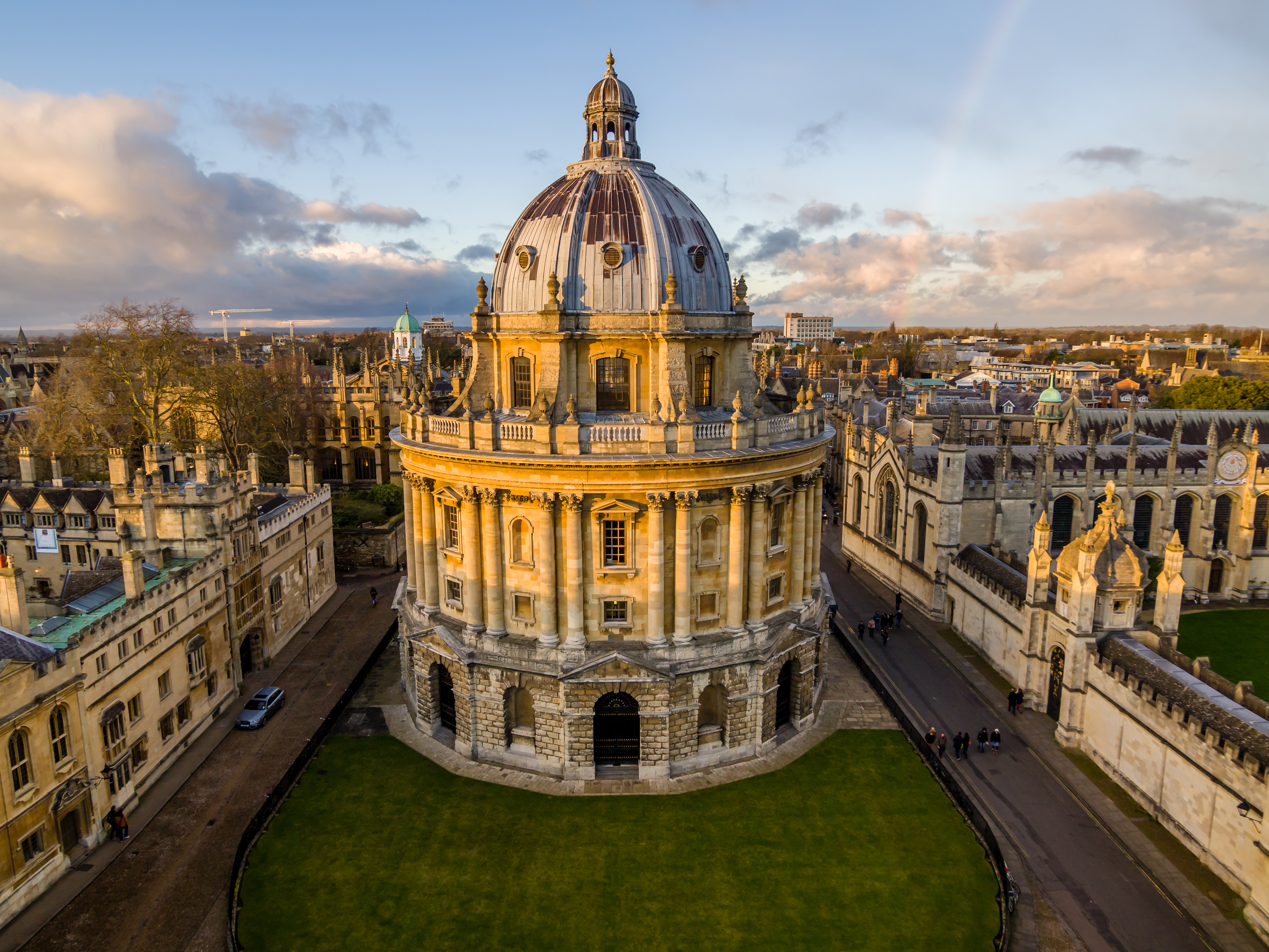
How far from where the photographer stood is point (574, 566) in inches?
1283

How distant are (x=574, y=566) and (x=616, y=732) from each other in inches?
308

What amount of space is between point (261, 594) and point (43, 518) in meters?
15.3

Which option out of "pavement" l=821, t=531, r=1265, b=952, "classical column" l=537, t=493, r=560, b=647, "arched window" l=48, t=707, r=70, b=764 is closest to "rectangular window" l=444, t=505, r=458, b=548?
"classical column" l=537, t=493, r=560, b=647

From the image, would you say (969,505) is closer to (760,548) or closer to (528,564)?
(760,548)

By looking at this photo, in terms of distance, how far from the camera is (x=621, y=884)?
90.5 feet

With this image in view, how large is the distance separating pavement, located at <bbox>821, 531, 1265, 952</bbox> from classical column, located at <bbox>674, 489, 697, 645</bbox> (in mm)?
14252

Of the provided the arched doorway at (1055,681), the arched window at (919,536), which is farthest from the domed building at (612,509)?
the arched window at (919,536)

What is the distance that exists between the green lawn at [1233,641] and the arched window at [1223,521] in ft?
16.7

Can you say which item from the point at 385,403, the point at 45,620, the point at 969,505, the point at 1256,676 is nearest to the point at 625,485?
the point at 45,620

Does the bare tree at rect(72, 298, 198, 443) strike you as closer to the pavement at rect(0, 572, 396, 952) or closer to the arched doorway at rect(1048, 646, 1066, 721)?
the pavement at rect(0, 572, 396, 952)

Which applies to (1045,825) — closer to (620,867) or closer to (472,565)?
(620,867)

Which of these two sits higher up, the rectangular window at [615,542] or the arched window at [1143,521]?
the rectangular window at [615,542]

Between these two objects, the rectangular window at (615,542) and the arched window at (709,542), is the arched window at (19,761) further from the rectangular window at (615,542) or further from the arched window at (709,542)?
the arched window at (709,542)

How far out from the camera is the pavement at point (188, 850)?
25.1 m
